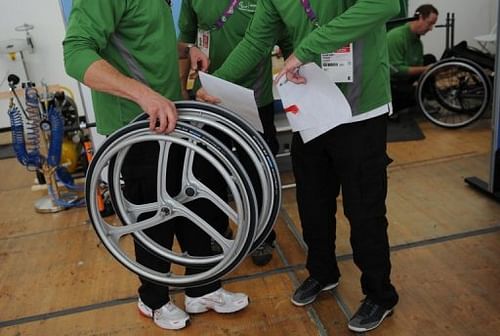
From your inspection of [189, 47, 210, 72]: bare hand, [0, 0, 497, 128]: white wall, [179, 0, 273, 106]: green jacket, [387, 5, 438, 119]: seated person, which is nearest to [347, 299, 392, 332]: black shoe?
[179, 0, 273, 106]: green jacket

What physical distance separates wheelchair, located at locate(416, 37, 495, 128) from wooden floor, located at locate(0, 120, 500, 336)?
998 millimetres

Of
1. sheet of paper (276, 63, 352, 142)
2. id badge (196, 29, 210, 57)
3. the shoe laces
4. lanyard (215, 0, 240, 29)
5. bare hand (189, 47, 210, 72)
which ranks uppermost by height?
lanyard (215, 0, 240, 29)

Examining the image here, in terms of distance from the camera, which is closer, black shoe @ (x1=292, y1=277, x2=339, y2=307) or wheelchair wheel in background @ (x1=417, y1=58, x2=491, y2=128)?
black shoe @ (x1=292, y1=277, x2=339, y2=307)

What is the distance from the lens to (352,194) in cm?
184

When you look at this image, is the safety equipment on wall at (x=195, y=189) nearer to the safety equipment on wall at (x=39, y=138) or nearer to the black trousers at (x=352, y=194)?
the black trousers at (x=352, y=194)

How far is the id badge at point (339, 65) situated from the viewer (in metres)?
1.66

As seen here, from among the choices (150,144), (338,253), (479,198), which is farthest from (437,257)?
(150,144)

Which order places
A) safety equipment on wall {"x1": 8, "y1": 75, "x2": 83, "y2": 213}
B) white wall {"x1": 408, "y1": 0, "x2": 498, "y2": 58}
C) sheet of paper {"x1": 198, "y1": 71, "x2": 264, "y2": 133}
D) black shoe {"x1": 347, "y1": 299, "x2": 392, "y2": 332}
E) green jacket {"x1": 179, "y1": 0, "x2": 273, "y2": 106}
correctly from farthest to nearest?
white wall {"x1": 408, "y1": 0, "x2": 498, "y2": 58}
safety equipment on wall {"x1": 8, "y1": 75, "x2": 83, "y2": 213}
green jacket {"x1": 179, "y1": 0, "x2": 273, "y2": 106}
black shoe {"x1": 347, "y1": 299, "x2": 392, "y2": 332}
sheet of paper {"x1": 198, "y1": 71, "x2": 264, "y2": 133}

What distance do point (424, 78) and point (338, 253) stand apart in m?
2.34

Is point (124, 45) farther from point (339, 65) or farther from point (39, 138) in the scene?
point (39, 138)

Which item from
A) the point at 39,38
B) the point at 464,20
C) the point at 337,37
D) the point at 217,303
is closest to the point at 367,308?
the point at 217,303

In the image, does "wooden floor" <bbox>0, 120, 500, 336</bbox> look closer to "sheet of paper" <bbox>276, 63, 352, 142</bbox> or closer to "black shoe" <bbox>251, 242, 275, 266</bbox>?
"black shoe" <bbox>251, 242, 275, 266</bbox>

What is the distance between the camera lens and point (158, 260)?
77.7 inches

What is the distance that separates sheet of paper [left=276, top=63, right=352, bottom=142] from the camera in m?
1.68
